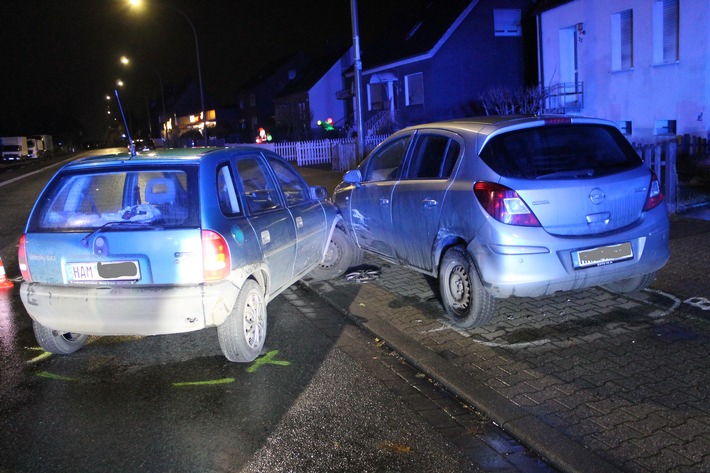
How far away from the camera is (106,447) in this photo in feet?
13.0

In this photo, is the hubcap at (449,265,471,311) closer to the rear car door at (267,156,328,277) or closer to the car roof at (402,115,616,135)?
the car roof at (402,115,616,135)

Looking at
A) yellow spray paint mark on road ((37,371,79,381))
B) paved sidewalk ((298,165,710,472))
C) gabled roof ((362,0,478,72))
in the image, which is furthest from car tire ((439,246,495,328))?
gabled roof ((362,0,478,72))

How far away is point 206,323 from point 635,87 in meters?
17.0

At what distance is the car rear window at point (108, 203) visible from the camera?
4.91m

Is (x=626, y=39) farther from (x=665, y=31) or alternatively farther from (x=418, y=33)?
(x=418, y=33)

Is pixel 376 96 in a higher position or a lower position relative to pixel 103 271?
higher

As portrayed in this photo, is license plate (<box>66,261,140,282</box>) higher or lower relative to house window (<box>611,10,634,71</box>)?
lower

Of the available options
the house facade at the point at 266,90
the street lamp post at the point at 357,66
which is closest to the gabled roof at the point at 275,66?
the house facade at the point at 266,90

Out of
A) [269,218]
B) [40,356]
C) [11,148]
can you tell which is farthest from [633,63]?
[11,148]

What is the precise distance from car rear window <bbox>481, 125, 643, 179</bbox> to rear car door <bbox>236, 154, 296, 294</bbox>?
1.89 metres

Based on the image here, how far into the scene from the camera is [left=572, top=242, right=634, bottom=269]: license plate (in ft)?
17.3

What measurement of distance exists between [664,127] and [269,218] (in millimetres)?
15420

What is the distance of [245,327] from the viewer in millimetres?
5219

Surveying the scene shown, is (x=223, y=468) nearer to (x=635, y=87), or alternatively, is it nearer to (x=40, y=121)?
(x=635, y=87)
